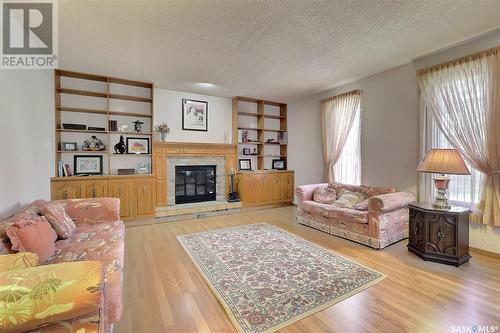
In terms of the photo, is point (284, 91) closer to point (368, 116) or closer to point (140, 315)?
point (368, 116)

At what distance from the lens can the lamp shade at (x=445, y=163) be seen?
2533mm

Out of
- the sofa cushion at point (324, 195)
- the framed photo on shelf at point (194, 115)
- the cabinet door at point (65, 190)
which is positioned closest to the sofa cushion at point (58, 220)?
the cabinet door at point (65, 190)

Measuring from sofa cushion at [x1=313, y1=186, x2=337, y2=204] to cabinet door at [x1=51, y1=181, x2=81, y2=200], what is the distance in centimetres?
418

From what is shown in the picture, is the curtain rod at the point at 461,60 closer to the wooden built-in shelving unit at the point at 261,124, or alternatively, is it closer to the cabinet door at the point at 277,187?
the wooden built-in shelving unit at the point at 261,124

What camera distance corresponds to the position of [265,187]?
5695 millimetres

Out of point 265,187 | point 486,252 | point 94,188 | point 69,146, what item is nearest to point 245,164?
point 265,187

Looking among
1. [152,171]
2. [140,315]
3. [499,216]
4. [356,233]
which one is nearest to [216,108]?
[152,171]

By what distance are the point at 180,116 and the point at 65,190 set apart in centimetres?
252

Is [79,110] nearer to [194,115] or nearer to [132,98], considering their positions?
[132,98]

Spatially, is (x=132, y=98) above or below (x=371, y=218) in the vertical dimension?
above

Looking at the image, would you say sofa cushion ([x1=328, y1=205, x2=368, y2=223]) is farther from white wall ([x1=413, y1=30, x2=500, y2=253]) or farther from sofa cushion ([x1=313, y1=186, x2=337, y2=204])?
white wall ([x1=413, y1=30, x2=500, y2=253])

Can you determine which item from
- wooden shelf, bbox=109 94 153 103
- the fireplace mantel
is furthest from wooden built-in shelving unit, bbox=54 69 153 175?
the fireplace mantel

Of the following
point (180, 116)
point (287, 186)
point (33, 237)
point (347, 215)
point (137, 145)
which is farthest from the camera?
point (287, 186)

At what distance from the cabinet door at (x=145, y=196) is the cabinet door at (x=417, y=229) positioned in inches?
168
